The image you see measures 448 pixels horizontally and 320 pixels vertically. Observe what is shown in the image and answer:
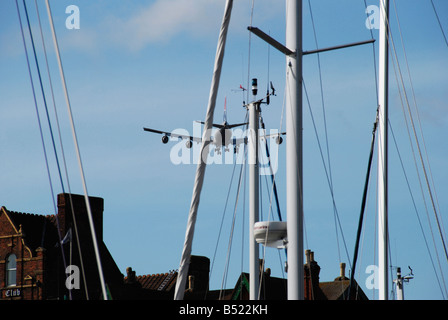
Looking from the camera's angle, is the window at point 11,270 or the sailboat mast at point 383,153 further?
the window at point 11,270

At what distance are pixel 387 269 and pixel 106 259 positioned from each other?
34.8 metres

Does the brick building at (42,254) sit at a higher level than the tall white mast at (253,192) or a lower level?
higher

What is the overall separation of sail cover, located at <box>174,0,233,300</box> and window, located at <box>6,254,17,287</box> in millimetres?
36924

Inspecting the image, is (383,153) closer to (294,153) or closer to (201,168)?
(294,153)

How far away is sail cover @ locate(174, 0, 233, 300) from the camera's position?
10273mm

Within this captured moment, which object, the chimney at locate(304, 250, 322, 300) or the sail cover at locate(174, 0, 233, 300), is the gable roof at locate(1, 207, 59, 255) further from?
the sail cover at locate(174, 0, 233, 300)

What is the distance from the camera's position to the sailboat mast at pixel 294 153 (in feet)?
43.3

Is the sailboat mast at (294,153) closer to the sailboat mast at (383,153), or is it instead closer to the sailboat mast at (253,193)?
the sailboat mast at (383,153)

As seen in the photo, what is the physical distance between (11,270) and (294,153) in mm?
35485

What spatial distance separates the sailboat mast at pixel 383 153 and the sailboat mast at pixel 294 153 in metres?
4.20

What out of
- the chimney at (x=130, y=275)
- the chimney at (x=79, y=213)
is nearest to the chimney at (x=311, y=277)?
the chimney at (x=130, y=275)
